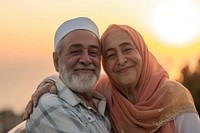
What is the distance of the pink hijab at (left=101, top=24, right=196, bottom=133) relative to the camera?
4.63 meters

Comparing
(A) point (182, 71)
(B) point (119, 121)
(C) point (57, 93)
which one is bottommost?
(A) point (182, 71)

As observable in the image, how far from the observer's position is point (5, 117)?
39750 mm

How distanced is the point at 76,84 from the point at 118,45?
1.59ft

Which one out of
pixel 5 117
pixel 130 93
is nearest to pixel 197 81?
pixel 5 117

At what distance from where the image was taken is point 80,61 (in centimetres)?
462

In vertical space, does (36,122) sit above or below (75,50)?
below

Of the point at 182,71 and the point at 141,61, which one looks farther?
the point at 182,71

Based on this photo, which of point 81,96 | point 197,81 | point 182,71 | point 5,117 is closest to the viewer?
point 81,96

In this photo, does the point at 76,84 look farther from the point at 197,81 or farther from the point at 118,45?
the point at 197,81

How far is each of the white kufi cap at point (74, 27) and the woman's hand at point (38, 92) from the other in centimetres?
34

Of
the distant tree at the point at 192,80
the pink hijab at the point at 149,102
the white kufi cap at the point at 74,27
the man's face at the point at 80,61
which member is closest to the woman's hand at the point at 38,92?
the man's face at the point at 80,61

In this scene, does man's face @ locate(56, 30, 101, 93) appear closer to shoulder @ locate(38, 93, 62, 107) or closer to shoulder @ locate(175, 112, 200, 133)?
shoulder @ locate(38, 93, 62, 107)

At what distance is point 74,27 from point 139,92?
788mm

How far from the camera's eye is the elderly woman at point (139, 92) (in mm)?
4609
